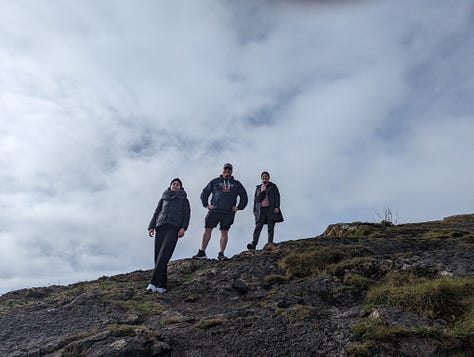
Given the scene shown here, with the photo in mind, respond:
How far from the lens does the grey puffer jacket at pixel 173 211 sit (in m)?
10.5

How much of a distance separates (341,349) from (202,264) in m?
6.99

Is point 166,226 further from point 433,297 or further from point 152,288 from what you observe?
point 433,297

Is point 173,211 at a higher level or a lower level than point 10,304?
higher

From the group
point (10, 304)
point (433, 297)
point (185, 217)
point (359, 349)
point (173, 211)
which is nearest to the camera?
point (359, 349)

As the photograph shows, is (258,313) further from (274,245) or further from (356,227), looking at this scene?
(356,227)

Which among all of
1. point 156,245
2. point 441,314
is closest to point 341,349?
point 441,314

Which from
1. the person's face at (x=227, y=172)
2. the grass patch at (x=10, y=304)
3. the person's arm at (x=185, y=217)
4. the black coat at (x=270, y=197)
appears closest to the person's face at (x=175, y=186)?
the person's arm at (x=185, y=217)

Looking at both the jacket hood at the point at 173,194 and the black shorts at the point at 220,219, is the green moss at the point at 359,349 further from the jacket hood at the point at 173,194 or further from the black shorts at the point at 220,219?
the black shorts at the point at 220,219

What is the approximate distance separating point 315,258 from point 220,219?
3.53 m

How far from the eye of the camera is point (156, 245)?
10.6m

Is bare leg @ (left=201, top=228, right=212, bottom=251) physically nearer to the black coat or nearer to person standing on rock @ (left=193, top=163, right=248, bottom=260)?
person standing on rock @ (left=193, top=163, right=248, bottom=260)

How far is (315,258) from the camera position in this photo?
33.9 feet

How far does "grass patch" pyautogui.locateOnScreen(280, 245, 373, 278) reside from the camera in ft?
33.1

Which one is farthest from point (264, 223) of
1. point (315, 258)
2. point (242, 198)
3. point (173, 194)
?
point (173, 194)
